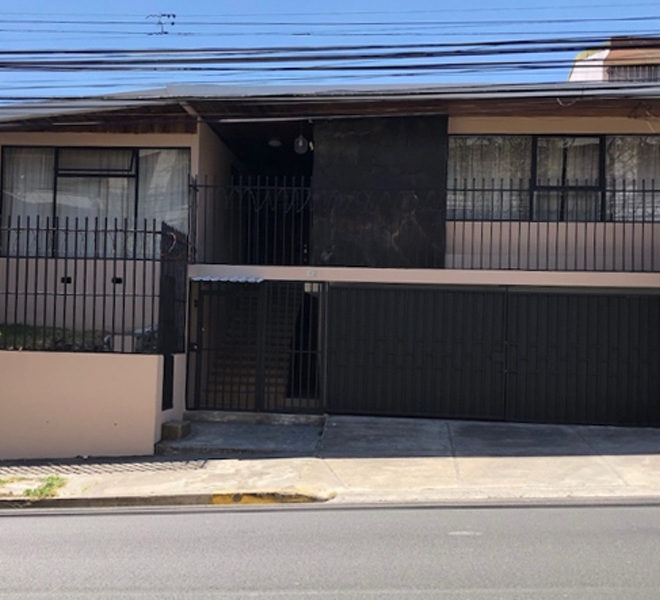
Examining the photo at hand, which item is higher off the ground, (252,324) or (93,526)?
(252,324)

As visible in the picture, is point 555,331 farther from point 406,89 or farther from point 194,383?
point 194,383

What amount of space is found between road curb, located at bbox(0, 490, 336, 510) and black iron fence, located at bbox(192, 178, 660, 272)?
5.26 m

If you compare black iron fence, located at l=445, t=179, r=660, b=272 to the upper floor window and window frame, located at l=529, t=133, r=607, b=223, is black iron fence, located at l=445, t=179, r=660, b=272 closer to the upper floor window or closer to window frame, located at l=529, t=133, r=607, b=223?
window frame, located at l=529, t=133, r=607, b=223

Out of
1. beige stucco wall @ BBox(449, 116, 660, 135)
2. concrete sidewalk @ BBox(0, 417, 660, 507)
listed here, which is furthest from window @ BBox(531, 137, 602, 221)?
concrete sidewalk @ BBox(0, 417, 660, 507)

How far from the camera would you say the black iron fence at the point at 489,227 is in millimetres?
12320

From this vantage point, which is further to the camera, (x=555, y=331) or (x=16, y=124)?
(x=16, y=124)

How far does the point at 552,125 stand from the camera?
1273 cm

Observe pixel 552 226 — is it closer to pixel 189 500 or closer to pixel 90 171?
pixel 189 500

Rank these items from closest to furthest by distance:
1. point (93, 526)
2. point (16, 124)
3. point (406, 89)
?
point (93, 526) → point (406, 89) → point (16, 124)

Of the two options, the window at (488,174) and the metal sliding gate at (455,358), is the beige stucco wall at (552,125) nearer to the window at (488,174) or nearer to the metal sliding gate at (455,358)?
the window at (488,174)

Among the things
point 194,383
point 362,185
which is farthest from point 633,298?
point 194,383

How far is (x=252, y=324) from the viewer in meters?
12.7

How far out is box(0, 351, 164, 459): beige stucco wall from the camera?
10.0 meters

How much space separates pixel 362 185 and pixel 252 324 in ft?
10.0
